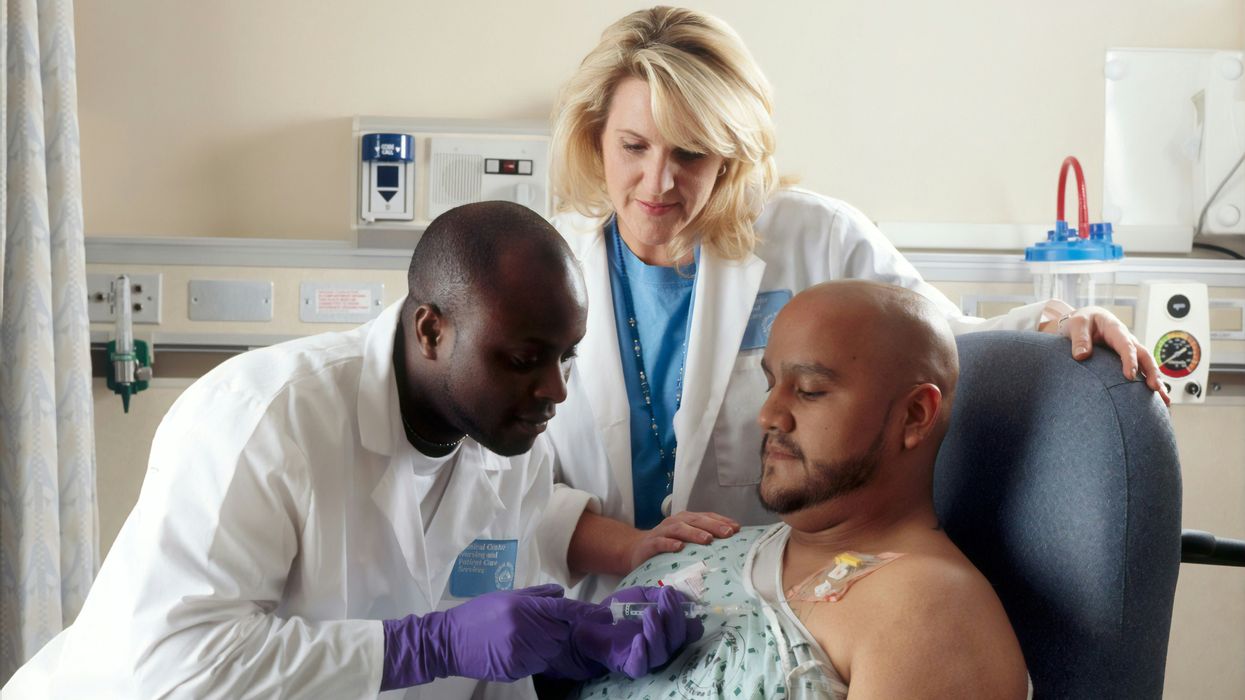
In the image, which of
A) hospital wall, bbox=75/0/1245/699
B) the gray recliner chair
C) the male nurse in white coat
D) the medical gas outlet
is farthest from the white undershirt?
the medical gas outlet

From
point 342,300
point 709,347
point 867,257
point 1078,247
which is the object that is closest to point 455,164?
point 342,300

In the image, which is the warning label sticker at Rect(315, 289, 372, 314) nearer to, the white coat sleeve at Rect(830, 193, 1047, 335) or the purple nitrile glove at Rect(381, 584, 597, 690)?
the white coat sleeve at Rect(830, 193, 1047, 335)

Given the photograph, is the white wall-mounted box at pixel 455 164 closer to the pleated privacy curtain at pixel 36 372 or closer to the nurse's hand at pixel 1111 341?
the pleated privacy curtain at pixel 36 372

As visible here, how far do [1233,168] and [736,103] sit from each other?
181cm

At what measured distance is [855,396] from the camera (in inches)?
52.6

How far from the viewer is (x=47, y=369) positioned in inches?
84.0

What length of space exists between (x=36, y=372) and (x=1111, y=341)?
6.34 feet

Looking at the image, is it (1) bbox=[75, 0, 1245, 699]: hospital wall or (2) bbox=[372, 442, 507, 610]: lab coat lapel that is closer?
(2) bbox=[372, 442, 507, 610]: lab coat lapel

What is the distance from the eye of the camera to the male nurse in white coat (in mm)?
1181

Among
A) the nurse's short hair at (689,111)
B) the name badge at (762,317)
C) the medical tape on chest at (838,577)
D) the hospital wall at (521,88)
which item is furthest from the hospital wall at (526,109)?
the medical tape on chest at (838,577)

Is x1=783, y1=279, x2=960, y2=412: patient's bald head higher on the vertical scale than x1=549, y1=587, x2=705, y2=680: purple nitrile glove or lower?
higher

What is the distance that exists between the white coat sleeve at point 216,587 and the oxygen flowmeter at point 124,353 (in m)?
1.35

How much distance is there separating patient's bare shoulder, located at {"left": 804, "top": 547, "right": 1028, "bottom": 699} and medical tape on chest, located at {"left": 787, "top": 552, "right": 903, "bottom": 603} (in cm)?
1

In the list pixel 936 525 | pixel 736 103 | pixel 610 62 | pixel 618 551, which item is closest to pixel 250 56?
pixel 610 62
